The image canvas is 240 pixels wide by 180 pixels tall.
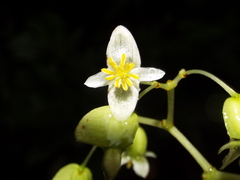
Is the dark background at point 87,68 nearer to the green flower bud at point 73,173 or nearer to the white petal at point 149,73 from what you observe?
the green flower bud at point 73,173

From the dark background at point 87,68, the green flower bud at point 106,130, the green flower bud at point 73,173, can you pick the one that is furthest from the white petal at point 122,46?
the dark background at point 87,68

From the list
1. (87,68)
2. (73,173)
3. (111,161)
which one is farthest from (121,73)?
(87,68)

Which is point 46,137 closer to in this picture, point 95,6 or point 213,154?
point 95,6

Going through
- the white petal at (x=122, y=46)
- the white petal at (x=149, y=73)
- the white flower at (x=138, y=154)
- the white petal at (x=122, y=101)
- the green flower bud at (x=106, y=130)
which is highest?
the white petal at (x=122, y=46)

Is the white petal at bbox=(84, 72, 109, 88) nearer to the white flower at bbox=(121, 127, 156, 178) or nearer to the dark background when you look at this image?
the white flower at bbox=(121, 127, 156, 178)

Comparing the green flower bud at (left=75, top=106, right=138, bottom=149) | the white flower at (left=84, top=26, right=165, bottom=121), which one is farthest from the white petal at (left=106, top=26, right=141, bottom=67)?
the green flower bud at (left=75, top=106, right=138, bottom=149)

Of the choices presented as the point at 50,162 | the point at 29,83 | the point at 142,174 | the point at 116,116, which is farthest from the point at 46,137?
the point at 116,116
